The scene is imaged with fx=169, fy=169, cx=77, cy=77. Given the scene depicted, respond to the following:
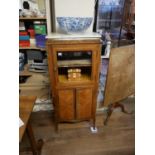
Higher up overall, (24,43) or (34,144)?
(24,43)

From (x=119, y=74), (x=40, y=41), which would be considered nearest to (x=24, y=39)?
(x=40, y=41)

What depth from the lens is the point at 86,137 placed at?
1.99m

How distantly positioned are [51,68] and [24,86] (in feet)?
2.84

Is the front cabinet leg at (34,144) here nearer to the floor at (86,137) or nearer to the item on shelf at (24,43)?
the floor at (86,137)

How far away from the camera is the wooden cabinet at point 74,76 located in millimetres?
1616

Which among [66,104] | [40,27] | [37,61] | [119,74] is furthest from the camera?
[37,61]

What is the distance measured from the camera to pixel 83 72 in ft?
6.56

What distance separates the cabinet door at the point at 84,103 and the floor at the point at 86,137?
223mm

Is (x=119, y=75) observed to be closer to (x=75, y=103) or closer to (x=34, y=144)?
(x=75, y=103)

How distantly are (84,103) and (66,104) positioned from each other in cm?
21

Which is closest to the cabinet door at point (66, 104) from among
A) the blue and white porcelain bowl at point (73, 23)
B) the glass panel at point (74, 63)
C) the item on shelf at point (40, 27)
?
the glass panel at point (74, 63)
